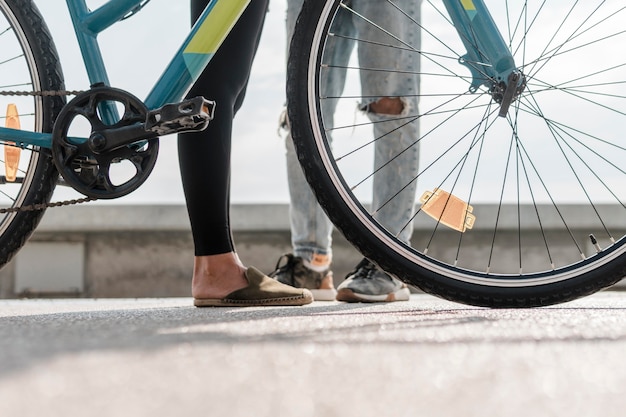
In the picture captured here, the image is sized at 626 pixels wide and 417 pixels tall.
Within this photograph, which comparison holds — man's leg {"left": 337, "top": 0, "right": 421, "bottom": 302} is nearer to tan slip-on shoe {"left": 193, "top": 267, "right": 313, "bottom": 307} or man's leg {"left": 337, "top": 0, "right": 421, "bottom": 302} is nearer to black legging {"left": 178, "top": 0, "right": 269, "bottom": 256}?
tan slip-on shoe {"left": 193, "top": 267, "right": 313, "bottom": 307}

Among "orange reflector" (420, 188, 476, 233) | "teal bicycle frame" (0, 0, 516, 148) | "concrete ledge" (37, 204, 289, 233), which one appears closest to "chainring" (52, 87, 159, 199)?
"teal bicycle frame" (0, 0, 516, 148)

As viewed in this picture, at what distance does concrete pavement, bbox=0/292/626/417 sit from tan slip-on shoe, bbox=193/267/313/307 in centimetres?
48

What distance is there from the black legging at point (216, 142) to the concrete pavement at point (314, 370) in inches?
18.8

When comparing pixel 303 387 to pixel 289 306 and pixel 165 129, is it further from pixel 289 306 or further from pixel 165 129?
pixel 289 306

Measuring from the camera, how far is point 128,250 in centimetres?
351

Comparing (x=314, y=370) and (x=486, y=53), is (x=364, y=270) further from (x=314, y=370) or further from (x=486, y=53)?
(x=314, y=370)

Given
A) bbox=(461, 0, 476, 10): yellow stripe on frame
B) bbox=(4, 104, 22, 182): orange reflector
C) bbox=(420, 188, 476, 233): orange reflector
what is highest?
bbox=(461, 0, 476, 10): yellow stripe on frame

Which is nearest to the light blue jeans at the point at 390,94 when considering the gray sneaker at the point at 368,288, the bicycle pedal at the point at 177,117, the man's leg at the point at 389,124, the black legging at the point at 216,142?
the man's leg at the point at 389,124

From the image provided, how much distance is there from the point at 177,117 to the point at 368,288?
0.63m

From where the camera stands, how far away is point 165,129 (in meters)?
1.25

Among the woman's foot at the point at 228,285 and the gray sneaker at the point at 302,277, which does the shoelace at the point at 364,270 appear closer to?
the gray sneaker at the point at 302,277

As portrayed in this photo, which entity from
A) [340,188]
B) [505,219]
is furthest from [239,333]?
[505,219]

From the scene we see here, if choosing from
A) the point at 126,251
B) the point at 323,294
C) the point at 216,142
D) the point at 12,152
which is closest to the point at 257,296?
the point at 216,142

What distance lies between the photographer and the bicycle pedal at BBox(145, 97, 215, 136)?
4.08ft
